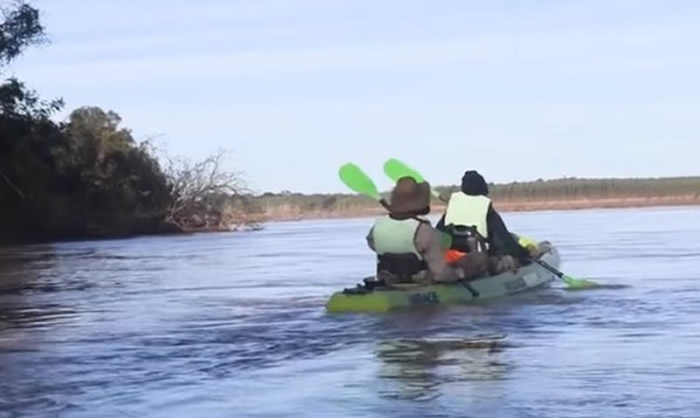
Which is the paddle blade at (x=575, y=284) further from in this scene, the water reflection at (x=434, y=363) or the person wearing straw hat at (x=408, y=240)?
the water reflection at (x=434, y=363)

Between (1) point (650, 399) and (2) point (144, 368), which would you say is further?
(2) point (144, 368)

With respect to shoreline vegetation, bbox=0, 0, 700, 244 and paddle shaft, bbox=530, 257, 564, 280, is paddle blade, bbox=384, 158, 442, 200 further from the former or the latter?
shoreline vegetation, bbox=0, 0, 700, 244

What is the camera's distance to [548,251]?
64.0ft

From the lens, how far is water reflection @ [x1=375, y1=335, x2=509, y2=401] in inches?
370

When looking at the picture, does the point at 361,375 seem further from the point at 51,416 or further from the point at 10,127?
the point at 10,127

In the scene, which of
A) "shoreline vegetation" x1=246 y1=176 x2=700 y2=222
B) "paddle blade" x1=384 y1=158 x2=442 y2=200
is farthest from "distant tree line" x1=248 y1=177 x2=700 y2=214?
"paddle blade" x1=384 y1=158 x2=442 y2=200

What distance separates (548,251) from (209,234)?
3831cm

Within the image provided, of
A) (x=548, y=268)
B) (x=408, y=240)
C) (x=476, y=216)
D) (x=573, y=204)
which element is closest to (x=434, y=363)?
(x=408, y=240)

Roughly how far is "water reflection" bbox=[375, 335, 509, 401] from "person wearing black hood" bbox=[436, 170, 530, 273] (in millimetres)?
3787

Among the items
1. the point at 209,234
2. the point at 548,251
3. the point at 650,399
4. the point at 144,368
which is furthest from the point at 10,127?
the point at 650,399

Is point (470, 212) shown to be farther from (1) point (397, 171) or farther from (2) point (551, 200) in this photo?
(2) point (551, 200)

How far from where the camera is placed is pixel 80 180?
180 feet

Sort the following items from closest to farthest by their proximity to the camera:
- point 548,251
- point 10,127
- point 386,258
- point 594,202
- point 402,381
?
point 402,381 < point 386,258 < point 548,251 < point 10,127 < point 594,202

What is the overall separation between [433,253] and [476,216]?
1687mm
